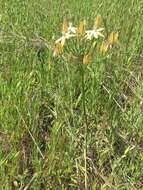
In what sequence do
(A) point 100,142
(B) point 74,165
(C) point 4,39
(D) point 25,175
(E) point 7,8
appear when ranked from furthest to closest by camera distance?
1. (E) point 7,8
2. (C) point 4,39
3. (A) point 100,142
4. (B) point 74,165
5. (D) point 25,175

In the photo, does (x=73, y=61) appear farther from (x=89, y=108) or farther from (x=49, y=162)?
(x=49, y=162)

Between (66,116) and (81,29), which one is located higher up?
(81,29)

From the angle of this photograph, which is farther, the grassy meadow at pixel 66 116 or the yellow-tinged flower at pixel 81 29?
the grassy meadow at pixel 66 116

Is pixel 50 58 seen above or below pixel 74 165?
above

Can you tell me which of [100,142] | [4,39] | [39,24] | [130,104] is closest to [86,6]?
[39,24]

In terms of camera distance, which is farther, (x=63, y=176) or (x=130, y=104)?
(x=130, y=104)

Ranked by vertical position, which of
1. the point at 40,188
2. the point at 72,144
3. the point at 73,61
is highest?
the point at 73,61

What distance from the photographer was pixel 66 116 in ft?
6.23

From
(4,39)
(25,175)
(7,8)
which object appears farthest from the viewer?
(7,8)

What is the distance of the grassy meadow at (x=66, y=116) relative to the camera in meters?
1.73

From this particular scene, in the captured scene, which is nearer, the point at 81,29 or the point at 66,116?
the point at 81,29

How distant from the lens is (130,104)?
85.4 inches

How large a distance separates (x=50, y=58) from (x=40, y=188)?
2.60 ft

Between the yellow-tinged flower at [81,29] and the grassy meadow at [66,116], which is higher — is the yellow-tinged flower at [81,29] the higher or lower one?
the higher one
